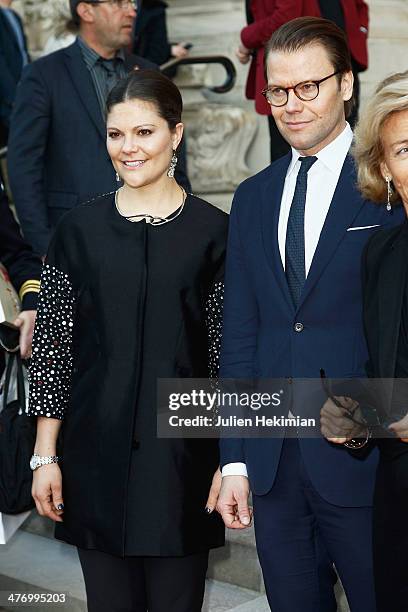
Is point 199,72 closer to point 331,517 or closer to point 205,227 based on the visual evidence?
point 205,227

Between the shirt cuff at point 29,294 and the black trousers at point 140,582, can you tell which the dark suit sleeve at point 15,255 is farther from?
the black trousers at point 140,582

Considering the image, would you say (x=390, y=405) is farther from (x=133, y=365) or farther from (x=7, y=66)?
(x=7, y=66)

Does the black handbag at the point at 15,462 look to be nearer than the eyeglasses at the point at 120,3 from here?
Yes

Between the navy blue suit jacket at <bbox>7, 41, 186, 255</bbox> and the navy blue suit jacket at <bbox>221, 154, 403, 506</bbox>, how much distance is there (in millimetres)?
1962

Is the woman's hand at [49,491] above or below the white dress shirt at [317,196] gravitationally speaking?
below

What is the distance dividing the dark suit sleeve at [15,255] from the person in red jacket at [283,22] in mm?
1629

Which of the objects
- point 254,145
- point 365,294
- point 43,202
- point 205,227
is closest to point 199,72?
point 254,145

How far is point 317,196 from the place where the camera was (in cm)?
307

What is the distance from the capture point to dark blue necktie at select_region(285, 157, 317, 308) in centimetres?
303

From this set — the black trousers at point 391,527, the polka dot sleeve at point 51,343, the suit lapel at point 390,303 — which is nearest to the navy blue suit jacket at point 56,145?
the polka dot sleeve at point 51,343

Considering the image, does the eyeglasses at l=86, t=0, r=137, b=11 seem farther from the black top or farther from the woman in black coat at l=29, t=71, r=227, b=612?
the black top

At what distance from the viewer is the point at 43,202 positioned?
4.96 metres

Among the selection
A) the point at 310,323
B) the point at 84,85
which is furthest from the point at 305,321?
the point at 84,85

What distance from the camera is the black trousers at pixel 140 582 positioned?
126 inches
